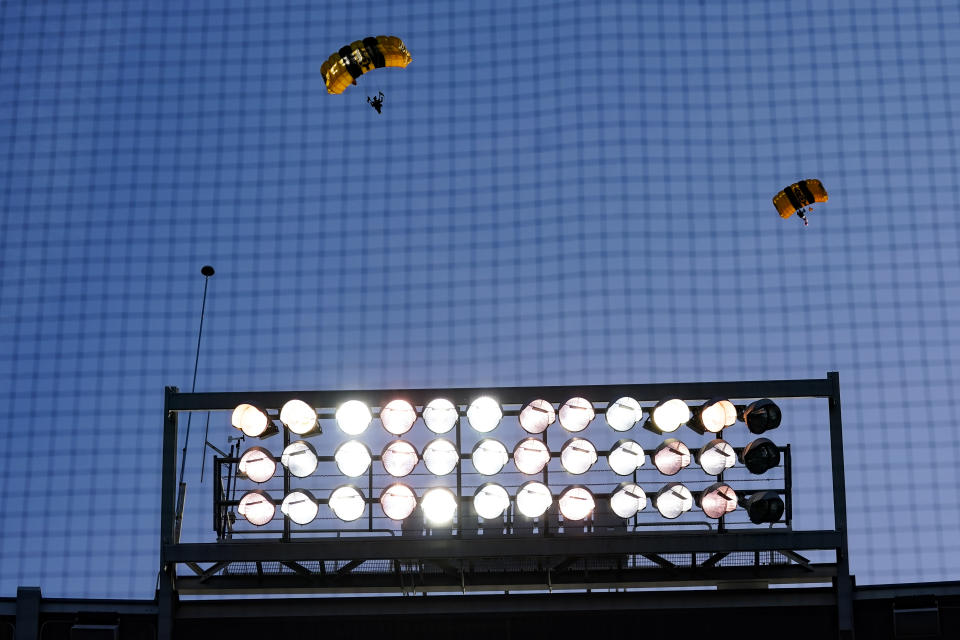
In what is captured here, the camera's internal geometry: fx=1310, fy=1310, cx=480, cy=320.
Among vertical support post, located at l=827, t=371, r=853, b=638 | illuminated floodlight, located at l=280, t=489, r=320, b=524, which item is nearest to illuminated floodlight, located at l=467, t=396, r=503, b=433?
illuminated floodlight, located at l=280, t=489, r=320, b=524

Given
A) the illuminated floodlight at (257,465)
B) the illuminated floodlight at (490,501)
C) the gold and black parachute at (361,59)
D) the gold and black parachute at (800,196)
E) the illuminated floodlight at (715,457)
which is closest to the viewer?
the illuminated floodlight at (490,501)

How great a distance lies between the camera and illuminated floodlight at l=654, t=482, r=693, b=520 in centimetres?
1628

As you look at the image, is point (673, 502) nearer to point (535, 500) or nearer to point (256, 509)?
point (535, 500)

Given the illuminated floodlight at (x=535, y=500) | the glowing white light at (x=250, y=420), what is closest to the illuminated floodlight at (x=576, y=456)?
the illuminated floodlight at (x=535, y=500)

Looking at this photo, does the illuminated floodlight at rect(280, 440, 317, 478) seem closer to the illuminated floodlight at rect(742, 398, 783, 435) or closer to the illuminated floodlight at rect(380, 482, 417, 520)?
the illuminated floodlight at rect(380, 482, 417, 520)

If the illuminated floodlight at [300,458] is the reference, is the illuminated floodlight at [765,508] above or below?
below

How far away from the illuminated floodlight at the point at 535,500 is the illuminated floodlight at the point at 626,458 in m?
0.91

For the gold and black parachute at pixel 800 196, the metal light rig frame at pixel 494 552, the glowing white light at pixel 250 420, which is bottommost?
the metal light rig frame at pixel 494 552

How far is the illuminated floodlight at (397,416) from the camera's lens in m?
16.6

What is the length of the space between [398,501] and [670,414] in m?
3.59

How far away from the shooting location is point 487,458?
16.4 metres

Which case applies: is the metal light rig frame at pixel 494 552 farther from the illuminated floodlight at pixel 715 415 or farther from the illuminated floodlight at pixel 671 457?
the illuminated floodlight at pixel 671 457

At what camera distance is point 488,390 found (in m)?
16.7

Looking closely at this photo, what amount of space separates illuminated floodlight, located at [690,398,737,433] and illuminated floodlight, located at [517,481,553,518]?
214cm
